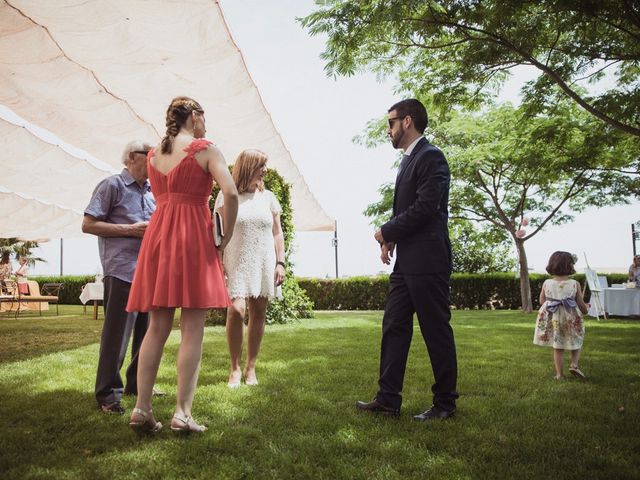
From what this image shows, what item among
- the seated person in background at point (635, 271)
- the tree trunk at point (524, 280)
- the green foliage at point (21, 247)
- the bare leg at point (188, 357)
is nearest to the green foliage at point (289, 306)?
the bare leg at point (188, 357)

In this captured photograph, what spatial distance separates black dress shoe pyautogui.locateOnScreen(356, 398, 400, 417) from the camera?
305 cm

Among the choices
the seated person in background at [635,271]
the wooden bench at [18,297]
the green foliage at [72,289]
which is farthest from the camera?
the green foliage at [72,289]

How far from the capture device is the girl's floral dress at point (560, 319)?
4441 millimetres

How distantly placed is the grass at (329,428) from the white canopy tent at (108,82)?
4155 mm

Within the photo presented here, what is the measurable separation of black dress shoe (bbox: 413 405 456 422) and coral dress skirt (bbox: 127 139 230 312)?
1358mm

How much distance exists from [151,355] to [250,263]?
4.95ft

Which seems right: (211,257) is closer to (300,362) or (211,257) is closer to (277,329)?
(300,362)

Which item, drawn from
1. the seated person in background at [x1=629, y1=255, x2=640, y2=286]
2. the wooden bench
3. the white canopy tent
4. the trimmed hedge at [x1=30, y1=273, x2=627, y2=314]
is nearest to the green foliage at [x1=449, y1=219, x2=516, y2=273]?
the trimmed hedge at [x1=30, y1=273, x2=627, y2=314]

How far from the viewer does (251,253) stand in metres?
3.98

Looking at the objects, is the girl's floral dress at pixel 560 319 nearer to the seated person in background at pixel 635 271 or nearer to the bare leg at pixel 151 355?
the bare leg at pixel 151 355

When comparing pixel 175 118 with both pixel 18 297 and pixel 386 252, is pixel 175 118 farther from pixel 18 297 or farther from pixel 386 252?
pixel 18 297

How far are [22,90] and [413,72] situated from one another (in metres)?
6.51

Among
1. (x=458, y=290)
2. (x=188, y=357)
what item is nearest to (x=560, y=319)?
(x=188, y=357)

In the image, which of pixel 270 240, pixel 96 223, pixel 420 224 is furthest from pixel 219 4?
pixel 420 224
